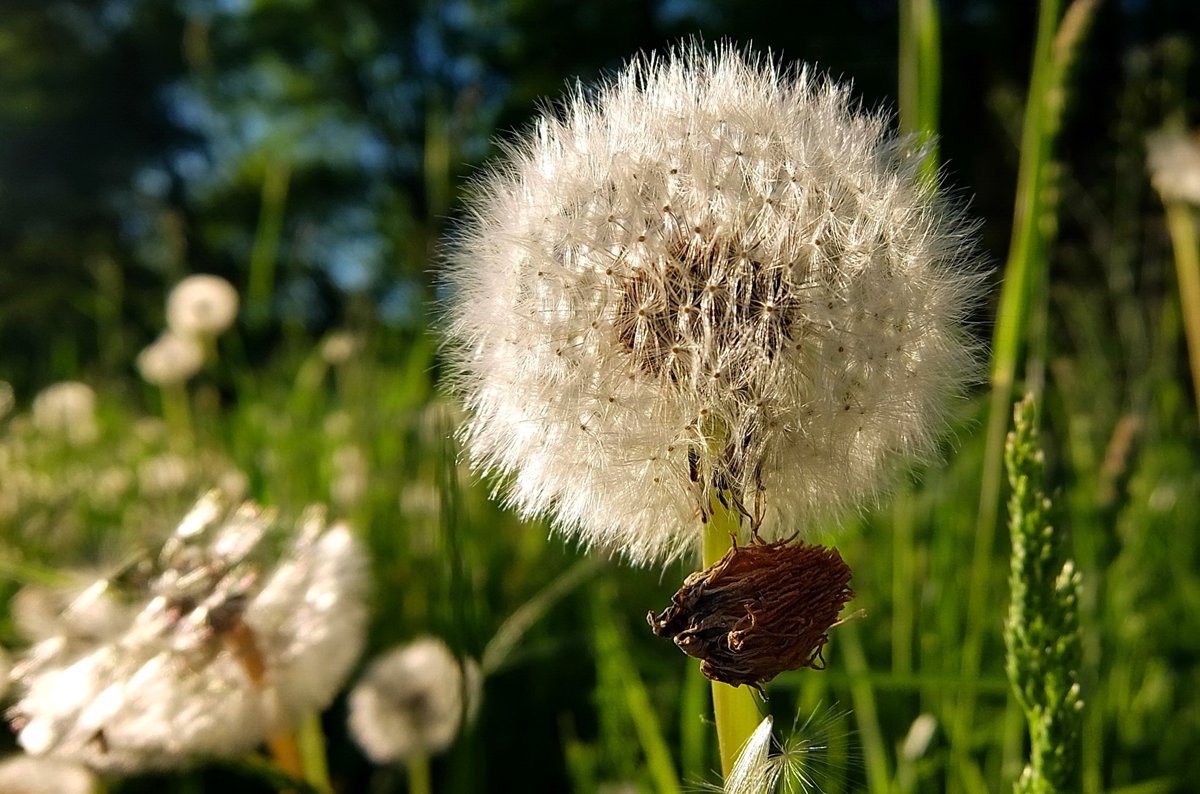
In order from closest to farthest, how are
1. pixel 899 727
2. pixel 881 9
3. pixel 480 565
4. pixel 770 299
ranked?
pixel 770 299 < pixel 899 727 < pixel 480 565 < pixel 881 9

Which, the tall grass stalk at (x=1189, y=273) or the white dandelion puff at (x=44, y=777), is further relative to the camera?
the tall grass stalk at (x=1189, y=273)

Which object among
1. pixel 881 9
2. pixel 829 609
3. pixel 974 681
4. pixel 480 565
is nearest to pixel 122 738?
pixel 829 609

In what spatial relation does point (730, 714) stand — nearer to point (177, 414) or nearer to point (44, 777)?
point (44, 777)

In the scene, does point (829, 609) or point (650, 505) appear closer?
point (829, 609)

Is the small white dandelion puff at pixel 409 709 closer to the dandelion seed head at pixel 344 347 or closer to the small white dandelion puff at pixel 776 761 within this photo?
the small white dandelion puff at pixel 776 761

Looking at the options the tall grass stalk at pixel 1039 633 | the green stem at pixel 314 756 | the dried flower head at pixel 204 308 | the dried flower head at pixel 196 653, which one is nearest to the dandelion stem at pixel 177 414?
the dried flower head at pixel 204 308

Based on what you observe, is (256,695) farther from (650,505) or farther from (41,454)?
(41,454)

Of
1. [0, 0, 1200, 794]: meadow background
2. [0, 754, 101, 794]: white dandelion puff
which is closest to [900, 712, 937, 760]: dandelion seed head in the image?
[0, 0, 1200, 794]: meadow background

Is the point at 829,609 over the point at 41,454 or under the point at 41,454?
under
